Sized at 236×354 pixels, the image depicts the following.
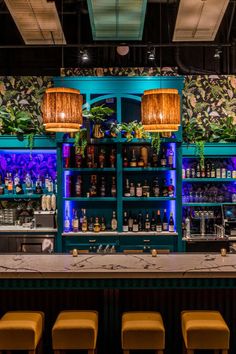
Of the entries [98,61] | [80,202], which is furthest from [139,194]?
[98,61]

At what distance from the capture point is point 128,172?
8000 millimetres

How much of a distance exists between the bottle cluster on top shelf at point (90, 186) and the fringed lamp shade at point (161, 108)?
352 centimetres

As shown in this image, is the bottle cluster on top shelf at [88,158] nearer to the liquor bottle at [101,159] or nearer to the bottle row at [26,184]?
the liquor bottle at [101,159]

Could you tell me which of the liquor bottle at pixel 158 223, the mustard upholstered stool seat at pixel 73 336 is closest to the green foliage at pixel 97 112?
the liquor bottle at pixel 158 223

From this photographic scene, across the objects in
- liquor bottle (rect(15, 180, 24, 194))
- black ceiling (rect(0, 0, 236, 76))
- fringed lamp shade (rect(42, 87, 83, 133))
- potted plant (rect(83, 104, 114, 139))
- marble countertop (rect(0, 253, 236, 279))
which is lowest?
marble countertop (rect(0, 253, 236, 279))

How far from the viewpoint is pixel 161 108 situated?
14.1ft

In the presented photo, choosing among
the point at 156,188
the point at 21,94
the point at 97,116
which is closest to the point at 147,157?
the point at 156,188

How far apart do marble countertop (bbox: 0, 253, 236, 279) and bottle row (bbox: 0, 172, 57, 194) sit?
132 inches

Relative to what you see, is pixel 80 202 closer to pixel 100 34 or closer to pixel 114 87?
pixel 114 87

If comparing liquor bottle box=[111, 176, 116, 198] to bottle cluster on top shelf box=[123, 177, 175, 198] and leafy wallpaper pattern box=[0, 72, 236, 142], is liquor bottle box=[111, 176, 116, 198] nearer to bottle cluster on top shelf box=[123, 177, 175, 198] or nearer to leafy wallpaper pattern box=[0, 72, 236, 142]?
bottle cluster on top shelf box=[123, 177, 175, 198]

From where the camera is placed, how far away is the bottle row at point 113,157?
7.74 meters

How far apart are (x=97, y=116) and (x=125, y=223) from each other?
1778mm

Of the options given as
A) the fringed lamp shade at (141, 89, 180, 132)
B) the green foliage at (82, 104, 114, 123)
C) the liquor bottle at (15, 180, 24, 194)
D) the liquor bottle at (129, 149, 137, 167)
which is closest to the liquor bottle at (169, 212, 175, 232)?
the liquor bottle at (129, 149, 137, 167)

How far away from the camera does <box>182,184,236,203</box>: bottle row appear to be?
7969 millimetres
